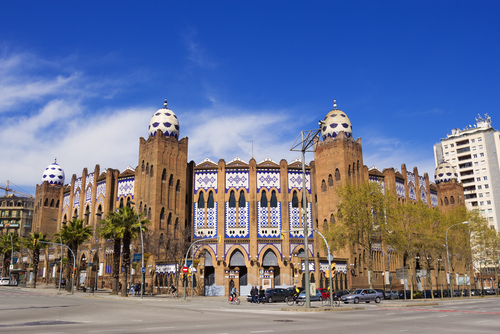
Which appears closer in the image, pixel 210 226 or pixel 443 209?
pixel 210 226

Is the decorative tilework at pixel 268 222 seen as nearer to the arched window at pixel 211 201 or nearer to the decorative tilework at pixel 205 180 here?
the arched window at pixel 211 201

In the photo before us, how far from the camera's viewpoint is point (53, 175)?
71.1 meters

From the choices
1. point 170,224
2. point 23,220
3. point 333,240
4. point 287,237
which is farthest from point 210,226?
point 23,220

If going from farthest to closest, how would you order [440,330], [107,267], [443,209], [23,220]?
[23,220] → [443,209] → [107,267] → [440,330]

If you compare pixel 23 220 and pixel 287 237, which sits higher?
pixel 23 220

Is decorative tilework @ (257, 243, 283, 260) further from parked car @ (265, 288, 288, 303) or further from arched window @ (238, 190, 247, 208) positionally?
parked car @ (265, 288, 288, 303)

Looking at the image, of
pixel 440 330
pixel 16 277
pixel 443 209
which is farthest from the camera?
pixel 443 209

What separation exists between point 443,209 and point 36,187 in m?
A: 69.3

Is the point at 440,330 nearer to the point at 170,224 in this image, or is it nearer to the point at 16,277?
the point at 170,224

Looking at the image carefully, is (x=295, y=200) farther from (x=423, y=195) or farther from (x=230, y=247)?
(x=423, y=195)

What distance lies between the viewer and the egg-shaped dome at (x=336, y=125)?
5707 cm

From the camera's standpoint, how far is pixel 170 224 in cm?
5259

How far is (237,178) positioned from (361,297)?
24278mm

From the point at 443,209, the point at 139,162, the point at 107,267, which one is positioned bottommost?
the point at 107,267
